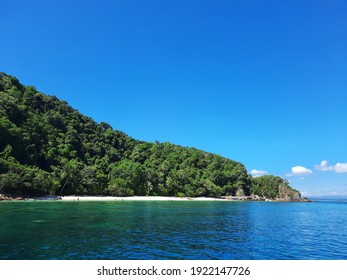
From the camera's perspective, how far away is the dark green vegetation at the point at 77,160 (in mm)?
98875

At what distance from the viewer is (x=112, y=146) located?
17375cm

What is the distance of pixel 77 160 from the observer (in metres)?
132

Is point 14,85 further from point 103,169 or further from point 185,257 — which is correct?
point 185,257

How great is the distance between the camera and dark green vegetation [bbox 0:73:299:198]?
98875 millimetres

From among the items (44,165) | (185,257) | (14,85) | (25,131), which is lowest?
(185,257)

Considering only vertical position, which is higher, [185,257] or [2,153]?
[2,153]

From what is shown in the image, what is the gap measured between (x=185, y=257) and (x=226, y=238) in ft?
35.3

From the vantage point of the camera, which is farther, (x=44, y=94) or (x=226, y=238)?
(x=44, y=94)

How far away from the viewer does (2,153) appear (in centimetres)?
9662
